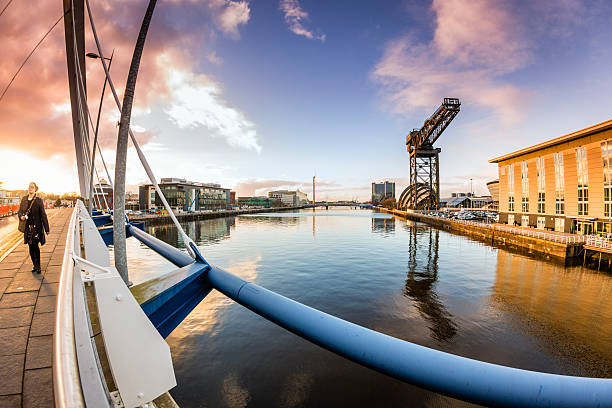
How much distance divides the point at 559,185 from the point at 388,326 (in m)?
34.9

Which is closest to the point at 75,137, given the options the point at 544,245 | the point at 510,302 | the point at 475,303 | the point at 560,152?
the point at 475,303

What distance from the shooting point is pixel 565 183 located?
97.1ft

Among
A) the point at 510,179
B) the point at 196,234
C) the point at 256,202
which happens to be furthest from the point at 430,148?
the point at 256,202

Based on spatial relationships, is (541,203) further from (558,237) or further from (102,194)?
(102,194)

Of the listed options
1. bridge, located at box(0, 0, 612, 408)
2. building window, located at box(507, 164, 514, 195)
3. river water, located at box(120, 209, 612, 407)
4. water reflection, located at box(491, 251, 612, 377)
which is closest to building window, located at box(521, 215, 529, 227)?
building window, located at box(507, 164, 514, 195)

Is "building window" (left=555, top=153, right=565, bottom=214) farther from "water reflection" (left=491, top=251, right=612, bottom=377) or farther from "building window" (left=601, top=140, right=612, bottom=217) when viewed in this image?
"water reflection" (left=491, top=251, right=612, bottom=377)

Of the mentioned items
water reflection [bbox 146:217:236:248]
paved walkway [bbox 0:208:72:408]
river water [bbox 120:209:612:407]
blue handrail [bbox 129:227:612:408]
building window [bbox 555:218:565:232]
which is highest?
blue handrail [bbox 129:227:612:408]

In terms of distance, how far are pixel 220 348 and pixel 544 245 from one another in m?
29.3

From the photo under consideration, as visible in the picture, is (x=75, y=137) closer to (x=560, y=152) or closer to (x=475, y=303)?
(x=475, y=303)

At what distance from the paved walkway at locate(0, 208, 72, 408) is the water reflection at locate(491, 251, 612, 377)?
12.0 meters

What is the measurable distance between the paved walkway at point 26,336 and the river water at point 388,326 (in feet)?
15.2

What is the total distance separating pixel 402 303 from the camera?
12.4 meters

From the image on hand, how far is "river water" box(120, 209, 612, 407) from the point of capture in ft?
22.6

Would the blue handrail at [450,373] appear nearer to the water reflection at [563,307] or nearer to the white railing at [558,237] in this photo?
the water reflection at [563,307]
